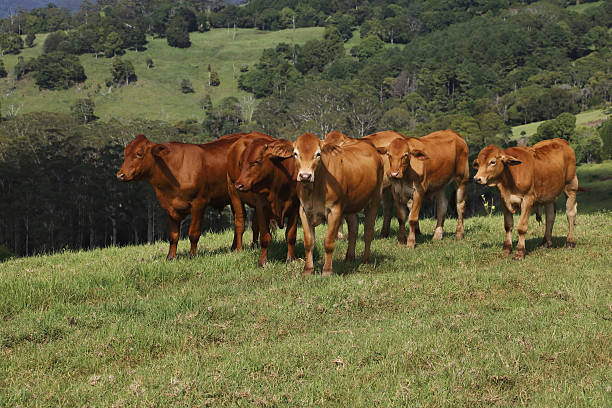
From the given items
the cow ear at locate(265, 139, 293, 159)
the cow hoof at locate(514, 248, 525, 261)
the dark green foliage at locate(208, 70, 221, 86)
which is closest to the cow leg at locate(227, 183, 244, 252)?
the cow ear at locate(265, 139, 293, 159)

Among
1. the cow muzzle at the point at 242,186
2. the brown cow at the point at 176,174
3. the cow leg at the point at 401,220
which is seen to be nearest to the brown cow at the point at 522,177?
the cow leg at the point at 401,220

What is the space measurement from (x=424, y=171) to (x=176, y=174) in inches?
222

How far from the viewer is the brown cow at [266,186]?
416 inches

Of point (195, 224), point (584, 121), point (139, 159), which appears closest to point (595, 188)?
point (584, 121)

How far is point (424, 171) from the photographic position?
1346 centimetres

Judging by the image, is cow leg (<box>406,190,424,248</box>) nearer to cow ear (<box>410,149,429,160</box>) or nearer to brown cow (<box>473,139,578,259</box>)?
cow ear (<box>410,149,429,160</box>)

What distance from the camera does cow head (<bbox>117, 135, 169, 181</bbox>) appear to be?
10.9m

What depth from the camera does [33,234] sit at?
194ft

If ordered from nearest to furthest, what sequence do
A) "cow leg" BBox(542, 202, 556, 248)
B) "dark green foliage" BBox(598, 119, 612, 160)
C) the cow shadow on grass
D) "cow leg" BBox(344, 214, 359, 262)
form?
"cow leg" BBox(344, 214, 359, 262) → "cow leg" BBox(542, 202, 556, 248) → the cow shadow on grass → "dark green foliage" BBox(598, 119, 612, 160)

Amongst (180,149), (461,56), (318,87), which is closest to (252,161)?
(180,149)

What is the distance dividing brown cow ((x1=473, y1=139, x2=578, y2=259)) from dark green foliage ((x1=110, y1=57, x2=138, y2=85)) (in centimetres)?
18469

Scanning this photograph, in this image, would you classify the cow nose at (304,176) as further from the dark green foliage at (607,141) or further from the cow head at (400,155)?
the dark green foliage at (607,141)

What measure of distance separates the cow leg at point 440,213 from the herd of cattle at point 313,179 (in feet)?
4.35

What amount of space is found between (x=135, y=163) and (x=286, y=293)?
4.15 metres
